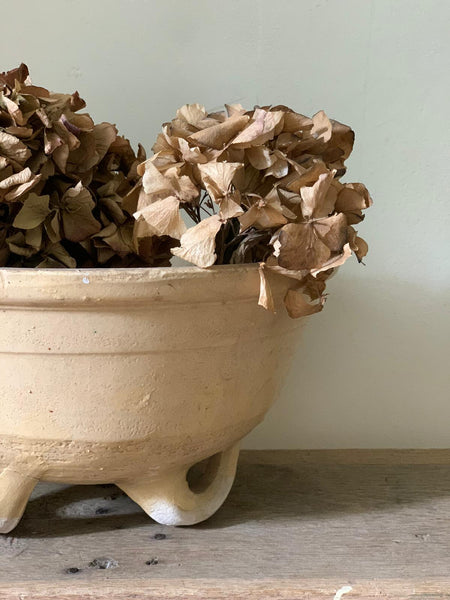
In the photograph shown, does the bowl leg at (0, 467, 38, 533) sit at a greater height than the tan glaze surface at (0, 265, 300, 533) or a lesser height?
lesser

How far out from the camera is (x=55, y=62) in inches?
30.4

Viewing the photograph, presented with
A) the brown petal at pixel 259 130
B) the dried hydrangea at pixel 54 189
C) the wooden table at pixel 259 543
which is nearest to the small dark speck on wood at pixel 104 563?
the wooden table at pixel 259 543

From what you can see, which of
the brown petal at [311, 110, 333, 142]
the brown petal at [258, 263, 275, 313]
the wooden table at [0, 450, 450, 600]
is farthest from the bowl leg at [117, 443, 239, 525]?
the brown petal at [311, 110, 333, 142]

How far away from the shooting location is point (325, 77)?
0.78m

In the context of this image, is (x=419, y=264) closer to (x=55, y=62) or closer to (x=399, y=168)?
(x=399, y=168)

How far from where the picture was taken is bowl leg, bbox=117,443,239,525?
586 mm

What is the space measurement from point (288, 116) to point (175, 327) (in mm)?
189

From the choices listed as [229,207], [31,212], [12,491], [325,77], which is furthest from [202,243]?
[325,77]

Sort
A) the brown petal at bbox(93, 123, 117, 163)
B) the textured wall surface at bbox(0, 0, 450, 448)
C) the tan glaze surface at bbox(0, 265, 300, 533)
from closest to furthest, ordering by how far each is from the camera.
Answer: the tan glaze surface at bbox(0, 265, 300, 533) < the brown petal at bbox(93, 123, 117, 163) < the textured wall surface at bbox(0, 0, 450, 448)

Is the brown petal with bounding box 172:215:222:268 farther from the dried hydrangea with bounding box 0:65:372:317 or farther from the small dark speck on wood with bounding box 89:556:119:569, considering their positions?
the small dark speck on wood with bounding box 89:556:119:569

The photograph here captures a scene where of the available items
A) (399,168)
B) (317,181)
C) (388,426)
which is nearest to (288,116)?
(317,181)

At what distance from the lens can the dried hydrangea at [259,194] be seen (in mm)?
482

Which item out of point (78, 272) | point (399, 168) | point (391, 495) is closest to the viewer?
point (78, 272)

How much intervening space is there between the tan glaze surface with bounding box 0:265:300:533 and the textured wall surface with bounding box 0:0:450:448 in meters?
0.29
